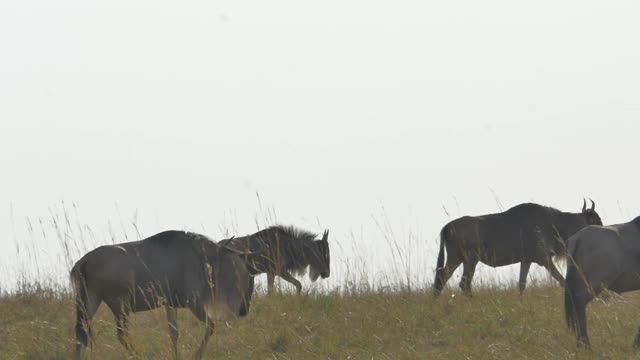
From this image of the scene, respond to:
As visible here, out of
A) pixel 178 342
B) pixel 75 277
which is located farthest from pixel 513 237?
pixel 75 277

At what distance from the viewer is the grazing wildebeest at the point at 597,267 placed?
855 cm

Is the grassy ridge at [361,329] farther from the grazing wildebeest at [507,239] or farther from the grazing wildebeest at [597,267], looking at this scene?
the grazing wildebeest at [507,239]

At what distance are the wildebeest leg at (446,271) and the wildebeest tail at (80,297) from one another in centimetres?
445

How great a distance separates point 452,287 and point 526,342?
3.28 meters

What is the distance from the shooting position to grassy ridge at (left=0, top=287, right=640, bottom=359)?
8758 mm

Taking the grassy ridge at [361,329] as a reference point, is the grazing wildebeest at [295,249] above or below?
above

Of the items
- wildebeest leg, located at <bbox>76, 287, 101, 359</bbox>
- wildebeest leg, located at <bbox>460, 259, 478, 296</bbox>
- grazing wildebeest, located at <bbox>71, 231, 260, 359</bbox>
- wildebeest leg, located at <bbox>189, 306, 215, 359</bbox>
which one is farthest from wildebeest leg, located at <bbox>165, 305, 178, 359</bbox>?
wildebeest leg, located at <bbox>460, 259, 478, 296</bbox>

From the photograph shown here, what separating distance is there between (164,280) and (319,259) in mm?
6170

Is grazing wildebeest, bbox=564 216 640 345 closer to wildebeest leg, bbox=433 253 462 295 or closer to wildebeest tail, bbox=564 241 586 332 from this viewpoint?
wildebeest tail, bbox=564 241 586 332

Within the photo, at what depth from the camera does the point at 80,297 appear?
359 inches

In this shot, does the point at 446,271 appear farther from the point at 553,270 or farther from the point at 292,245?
the point at 292,245

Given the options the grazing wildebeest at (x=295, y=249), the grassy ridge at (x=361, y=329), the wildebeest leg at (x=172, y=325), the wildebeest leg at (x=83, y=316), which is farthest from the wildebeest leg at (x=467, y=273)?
the wildebeest leg at (x=83, y=316)

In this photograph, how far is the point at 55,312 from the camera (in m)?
10.9

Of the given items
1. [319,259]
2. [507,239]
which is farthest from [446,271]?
[319,259]
